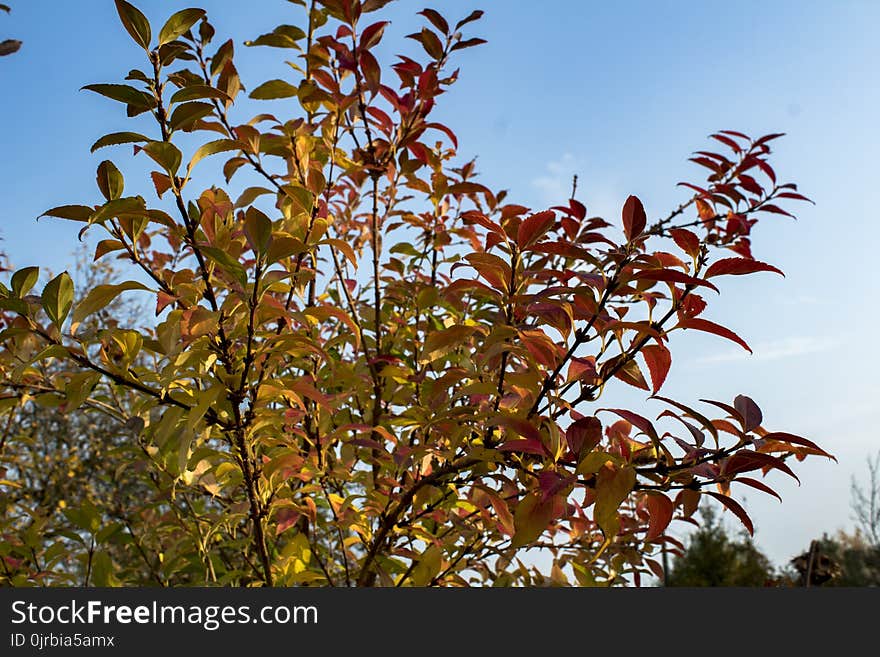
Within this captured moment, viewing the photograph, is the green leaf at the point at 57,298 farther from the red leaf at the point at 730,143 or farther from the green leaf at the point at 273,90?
the red leaf at the point at 730,143

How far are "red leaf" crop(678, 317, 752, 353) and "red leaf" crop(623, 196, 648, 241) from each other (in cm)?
18

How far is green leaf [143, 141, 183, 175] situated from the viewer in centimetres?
135

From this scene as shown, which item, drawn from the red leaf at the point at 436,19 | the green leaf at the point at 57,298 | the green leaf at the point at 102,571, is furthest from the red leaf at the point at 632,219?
the green leaf at the point at 102,571

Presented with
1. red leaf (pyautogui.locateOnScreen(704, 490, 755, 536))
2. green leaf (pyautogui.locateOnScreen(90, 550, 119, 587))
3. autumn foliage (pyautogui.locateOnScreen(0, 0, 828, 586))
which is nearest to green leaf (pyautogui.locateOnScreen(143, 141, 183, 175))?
autumn foliage (pyautogui.locateOnScreen(0, 0, 828, 586))

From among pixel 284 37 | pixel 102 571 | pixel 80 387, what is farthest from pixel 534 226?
pixel 102 571

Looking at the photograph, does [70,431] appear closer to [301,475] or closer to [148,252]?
[148,252]

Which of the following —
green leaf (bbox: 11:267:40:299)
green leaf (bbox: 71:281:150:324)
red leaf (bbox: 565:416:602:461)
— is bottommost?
red leaf (bbox: 565:416:602:461)

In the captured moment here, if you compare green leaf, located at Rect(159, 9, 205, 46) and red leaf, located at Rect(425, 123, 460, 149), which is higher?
red leaf, located at Rect(425, 123, 460, 149)

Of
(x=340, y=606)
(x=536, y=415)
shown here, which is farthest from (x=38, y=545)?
(x=536, y=415)

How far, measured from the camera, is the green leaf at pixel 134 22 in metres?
1.34

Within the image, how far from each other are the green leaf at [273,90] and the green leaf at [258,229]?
3.39 feet

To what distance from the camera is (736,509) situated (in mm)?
1212

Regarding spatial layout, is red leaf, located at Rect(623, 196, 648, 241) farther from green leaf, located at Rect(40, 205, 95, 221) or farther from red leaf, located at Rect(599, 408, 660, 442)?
green leaf, located at Rect(40, 205, 95, 221)

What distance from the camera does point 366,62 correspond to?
2064mm
